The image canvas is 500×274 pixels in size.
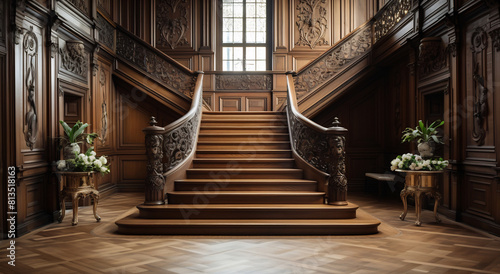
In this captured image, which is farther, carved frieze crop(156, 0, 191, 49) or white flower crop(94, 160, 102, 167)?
carved frieze crop(156, 0, 191, 49)

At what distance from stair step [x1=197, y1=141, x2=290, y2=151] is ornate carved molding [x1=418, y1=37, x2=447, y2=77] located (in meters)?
2.63

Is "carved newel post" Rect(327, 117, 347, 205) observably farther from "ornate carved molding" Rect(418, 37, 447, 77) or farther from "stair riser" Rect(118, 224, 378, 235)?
"ornate carved molding" Rect(418, 37, 447, 77)

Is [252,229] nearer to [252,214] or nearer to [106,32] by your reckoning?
[252,214]

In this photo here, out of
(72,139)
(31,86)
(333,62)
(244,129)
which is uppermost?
(333,62)

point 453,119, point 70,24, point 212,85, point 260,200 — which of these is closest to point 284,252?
point 260,200

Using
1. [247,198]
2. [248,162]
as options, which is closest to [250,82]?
[248,162]

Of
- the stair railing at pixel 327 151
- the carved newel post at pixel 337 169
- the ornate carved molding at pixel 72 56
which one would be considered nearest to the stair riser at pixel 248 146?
the stair railing at pixel 327 151

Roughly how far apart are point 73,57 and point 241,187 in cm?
354

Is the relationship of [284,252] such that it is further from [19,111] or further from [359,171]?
[359,171]

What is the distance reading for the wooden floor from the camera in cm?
346

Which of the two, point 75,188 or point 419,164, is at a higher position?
point 419,164

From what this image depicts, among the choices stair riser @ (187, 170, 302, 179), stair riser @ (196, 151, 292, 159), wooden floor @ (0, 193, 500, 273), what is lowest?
wooden floor @ (0, 193, 500, 273)

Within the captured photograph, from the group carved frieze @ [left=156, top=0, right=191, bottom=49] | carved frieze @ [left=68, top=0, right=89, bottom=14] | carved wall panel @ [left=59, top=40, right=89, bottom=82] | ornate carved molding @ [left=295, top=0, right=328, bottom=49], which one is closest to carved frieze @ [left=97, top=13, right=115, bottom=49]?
carved frieze @ [left=68, top=0, right=89, bottom=14]

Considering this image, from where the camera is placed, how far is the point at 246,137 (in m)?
7.34
